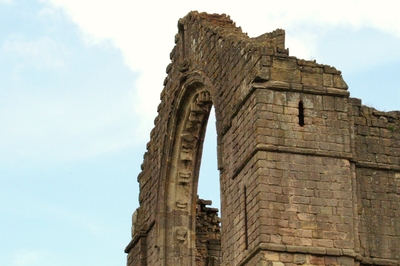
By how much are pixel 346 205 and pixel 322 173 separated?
62cm

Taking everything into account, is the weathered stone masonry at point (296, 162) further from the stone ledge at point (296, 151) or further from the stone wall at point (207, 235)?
the stone wall at point (207, 235)

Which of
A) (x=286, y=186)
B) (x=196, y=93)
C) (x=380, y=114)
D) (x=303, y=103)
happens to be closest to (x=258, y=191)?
(x=286, y=186)

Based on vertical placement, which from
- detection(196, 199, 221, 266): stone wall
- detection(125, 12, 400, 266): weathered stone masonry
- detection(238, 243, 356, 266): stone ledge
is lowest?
detection(238, 243, 356, 266): stone ledge

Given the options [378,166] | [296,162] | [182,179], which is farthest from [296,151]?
[182,179]

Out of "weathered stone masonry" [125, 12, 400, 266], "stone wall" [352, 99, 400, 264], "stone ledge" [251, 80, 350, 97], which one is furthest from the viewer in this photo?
"stone wall" [352, 99, 400, 264]

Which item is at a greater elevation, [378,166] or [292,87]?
[292,87]

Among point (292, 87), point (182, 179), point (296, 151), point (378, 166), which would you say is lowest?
point (296, 151)

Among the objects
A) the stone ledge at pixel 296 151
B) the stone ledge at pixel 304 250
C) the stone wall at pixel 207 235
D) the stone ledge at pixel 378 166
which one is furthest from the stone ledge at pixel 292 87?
the stone wall at pixel 207 235

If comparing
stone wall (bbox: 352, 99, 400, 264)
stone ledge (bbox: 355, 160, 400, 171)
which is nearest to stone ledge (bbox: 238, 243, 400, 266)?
stone wall (bbox: 352, 99, 400, 264)

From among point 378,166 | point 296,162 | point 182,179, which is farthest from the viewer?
point 182,179

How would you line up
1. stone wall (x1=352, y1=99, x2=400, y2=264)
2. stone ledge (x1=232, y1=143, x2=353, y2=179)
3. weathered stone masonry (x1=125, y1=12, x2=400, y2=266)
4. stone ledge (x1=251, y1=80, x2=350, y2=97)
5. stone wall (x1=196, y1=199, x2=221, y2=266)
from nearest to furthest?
1. weathered stone masonry (x1=125, y1=12, x2=400, y2=266)
2. stone ledge (x1=232, y1=143, x2=353, y2=179)
3. stone ledge (x1=251, y1=80, x2=350, y2=97)
4. stone wall (x1=352, y1=99, x2=400, y2=264)
5. stone wall (x1=196, y1=199, x2=221, y2=266)

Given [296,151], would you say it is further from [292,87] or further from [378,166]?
[378,166]

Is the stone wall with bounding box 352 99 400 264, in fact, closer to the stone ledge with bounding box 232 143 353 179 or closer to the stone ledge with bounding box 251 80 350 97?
the stone ledge with bounding box 232 143 353 179

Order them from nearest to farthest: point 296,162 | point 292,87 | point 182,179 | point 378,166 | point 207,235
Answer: point 296,162, point 292,87, point 378,166, point 182,179, point 207,235
